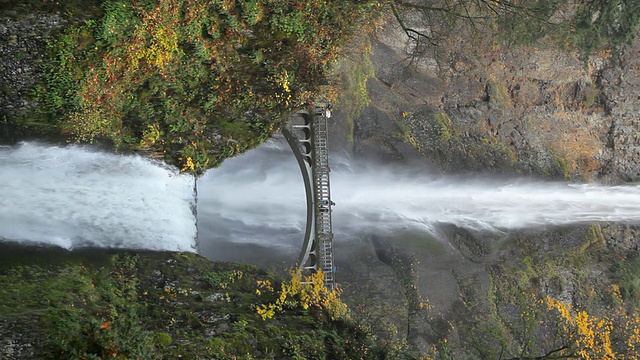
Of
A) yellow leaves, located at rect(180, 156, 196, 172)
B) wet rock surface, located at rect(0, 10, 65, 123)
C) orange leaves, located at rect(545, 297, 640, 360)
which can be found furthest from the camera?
orange leaves, located at rect(545, 297, 640, 360)

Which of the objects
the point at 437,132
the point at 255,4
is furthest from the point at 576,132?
the point at 255,4

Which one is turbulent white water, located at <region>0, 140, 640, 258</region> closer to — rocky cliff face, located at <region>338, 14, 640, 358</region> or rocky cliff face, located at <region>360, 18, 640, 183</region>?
rocky cliff face, located at <region>338, 14, 640, 358</region>

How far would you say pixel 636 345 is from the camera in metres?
18.0

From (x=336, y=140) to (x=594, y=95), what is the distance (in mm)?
10957

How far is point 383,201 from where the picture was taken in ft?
65.9

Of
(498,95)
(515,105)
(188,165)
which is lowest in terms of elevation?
(188,165)

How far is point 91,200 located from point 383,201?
10.5m

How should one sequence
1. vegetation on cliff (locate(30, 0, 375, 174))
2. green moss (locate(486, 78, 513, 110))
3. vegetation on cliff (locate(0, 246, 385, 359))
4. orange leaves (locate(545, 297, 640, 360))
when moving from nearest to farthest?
vegetation on cliff (locate(0, 246, 385, 359)) < vegetation on cliff (locate(30, 0, 375, 174)) < orange leaves (locate(545, 297, 640, 360)) < green moss (locate(486, 78, 513, 110))

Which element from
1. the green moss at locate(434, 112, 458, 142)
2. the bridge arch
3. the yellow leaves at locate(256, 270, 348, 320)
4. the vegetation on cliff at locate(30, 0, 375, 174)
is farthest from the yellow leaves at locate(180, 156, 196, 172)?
the green moss at locate(434, 112, 458, 142)

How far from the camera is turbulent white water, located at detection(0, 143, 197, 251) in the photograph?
1226cm

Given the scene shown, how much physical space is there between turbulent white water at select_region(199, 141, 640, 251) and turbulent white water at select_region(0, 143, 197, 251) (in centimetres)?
187

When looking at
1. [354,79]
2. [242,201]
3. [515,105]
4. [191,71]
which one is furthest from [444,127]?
[191,71]

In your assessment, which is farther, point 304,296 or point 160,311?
point 304,296

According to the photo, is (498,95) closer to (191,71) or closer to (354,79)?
(354,79)
